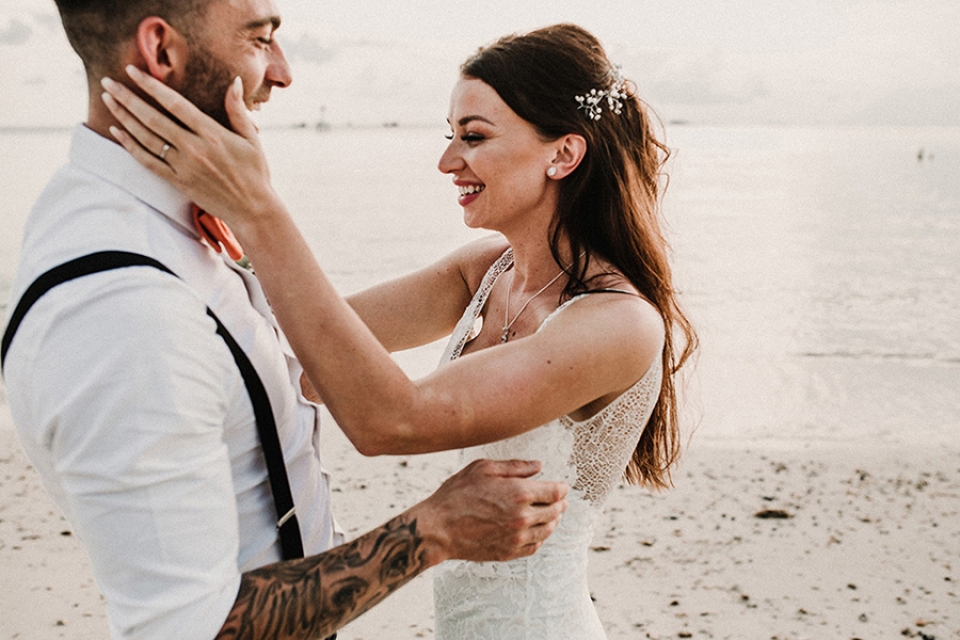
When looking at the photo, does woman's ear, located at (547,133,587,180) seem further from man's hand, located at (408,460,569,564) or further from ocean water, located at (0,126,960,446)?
man's hand, located at (408,460,569,564)

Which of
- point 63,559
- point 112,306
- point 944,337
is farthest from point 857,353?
point 112,306

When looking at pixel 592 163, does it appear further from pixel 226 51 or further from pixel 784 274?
pixel 784 274

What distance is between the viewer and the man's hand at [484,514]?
82.8 inches

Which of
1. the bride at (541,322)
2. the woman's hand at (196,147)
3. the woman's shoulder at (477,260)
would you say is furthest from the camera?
the woman's shoulder at (477,260)

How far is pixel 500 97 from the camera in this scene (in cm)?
290

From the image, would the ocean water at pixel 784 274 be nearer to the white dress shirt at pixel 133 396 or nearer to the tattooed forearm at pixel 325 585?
the tattooed forearm at pixel 325 585

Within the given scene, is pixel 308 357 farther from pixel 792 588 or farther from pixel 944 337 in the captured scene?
pixel 944 337

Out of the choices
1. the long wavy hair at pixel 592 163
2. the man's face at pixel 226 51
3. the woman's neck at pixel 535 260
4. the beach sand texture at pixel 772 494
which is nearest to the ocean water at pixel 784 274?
the beach sand texture at pixel 772 494

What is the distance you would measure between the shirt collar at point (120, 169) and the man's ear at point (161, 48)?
0.59ft

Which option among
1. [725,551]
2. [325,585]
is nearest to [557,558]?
[325,585]

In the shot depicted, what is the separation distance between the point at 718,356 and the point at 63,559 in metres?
10.3

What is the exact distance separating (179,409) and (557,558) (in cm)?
171

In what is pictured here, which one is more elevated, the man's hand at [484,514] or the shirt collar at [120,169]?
the shirt collar at [120,169]

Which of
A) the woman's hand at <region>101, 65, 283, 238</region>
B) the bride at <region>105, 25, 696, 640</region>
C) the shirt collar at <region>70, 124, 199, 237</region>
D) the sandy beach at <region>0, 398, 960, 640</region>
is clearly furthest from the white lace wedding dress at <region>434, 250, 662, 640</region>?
the sandy beach at <region>0, 398, 960, 640</region>
